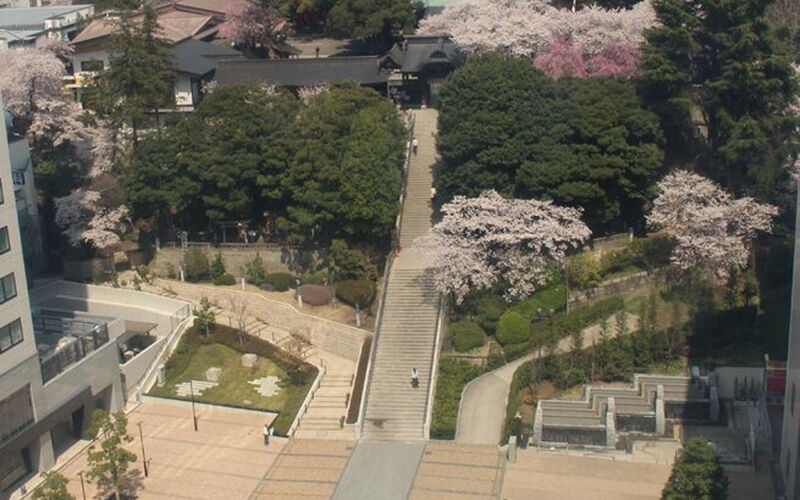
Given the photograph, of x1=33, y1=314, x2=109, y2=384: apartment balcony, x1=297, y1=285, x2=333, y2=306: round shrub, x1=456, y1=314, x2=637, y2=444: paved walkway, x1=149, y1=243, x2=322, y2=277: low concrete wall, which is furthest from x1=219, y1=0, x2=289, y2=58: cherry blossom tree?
x1=456, y1=314, x2=637, y2=444: paved walkway

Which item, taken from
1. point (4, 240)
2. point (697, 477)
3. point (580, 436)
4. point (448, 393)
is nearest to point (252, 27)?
point (4, 240)

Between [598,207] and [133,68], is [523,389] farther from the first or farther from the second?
[133,68]

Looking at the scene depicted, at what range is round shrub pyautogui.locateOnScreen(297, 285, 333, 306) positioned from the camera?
55.0 metres

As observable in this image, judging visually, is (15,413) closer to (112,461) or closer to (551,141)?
(112,461)

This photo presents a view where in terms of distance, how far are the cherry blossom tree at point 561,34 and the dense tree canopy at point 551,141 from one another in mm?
6579

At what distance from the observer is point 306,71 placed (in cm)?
7012

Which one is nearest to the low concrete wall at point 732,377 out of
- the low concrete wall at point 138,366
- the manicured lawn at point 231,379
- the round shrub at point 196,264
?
the manicured lawn at point 231,379

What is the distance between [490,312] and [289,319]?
9.76 meters

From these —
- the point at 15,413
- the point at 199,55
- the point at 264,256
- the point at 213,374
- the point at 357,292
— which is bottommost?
the point at 213,374

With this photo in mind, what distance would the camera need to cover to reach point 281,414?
47.6m

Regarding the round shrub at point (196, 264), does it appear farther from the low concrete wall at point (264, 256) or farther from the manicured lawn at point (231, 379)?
the manicured lawn at point (231, 379)

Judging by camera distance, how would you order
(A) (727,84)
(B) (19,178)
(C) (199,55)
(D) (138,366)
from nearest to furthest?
(A) (727,84), (D) (138,366), (B) (19,178), (C) (199,55)

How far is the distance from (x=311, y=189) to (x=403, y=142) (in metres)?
6.24

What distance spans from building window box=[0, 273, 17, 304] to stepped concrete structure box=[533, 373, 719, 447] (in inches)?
794
